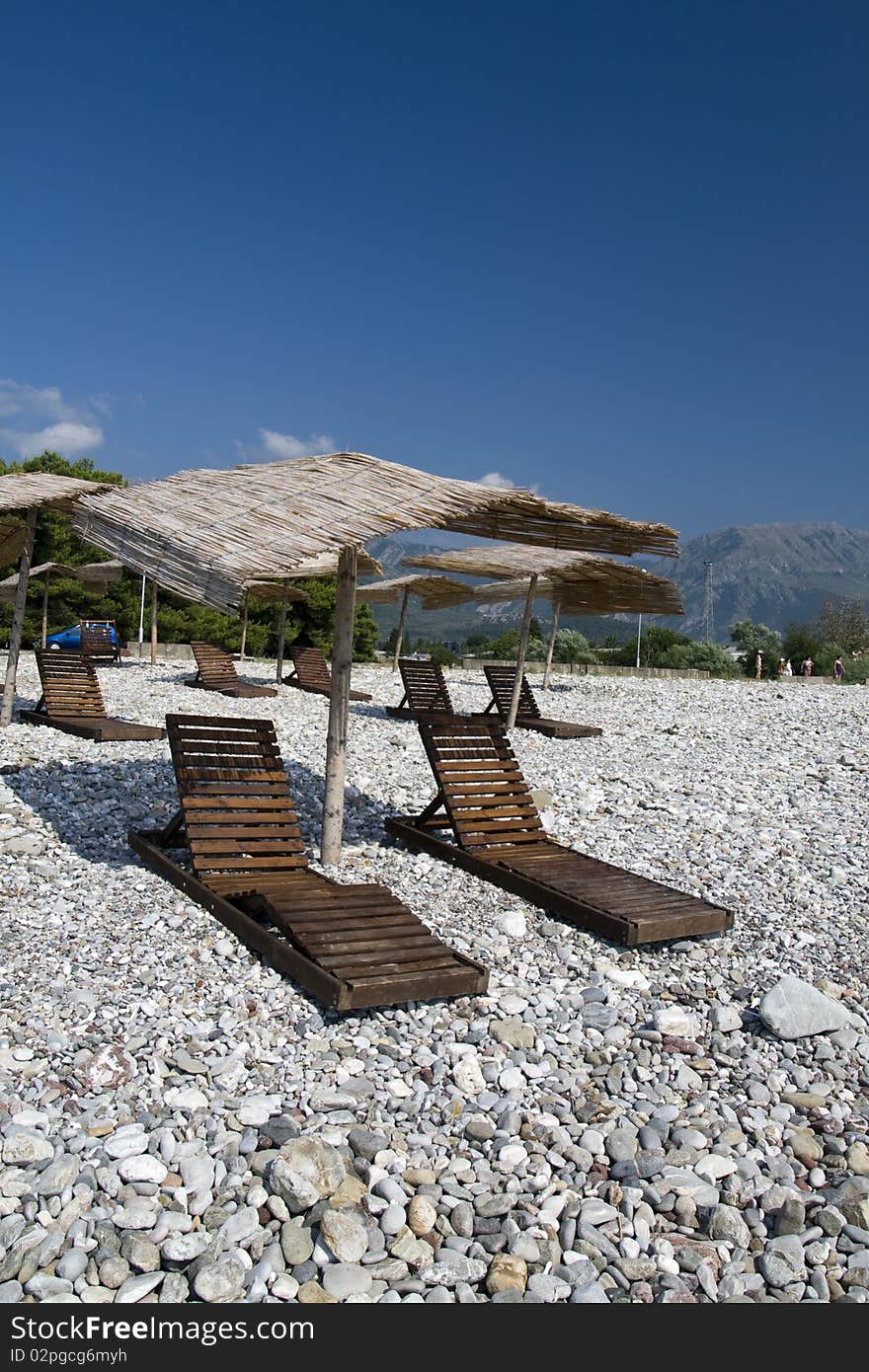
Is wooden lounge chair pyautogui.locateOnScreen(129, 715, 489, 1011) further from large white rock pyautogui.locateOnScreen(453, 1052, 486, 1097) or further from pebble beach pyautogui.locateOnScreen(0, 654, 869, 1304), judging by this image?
large white rock pyautogui.locateOnScreen(453, 1052, 486, 1097)

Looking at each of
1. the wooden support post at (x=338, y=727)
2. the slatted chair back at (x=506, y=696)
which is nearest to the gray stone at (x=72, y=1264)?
the wooden support post at (x=338, y=727)

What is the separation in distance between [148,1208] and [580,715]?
1220 centimetres

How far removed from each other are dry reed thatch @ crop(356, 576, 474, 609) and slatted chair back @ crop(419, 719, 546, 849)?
1062 cm

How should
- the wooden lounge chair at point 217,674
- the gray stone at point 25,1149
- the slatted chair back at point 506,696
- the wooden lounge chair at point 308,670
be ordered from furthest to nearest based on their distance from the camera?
the wooden lounge chair at point 308,670, the wooden lounge chair at point 217,674, the slatted chair back at point 506,696, the gray stone at point 25,1149

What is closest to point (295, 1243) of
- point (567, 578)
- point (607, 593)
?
point (567, 578)

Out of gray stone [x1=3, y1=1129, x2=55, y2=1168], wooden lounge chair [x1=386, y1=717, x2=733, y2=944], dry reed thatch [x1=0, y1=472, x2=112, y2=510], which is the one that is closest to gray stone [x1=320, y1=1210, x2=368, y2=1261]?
gray stone [x1=3, y1=1129, x2=55, y2=1168]

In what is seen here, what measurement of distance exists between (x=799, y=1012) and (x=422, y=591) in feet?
49.6

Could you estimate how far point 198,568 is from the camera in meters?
4.80

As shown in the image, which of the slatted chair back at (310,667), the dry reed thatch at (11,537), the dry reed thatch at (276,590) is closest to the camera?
the dry reed thatch at (11,537)

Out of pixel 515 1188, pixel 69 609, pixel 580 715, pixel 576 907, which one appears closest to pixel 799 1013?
pixel 576 907

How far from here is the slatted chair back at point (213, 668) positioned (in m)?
14.8

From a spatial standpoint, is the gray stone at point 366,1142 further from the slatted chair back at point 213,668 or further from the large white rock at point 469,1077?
the slatted chair back at point 213,668

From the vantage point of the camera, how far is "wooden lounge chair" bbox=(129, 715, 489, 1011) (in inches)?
157
